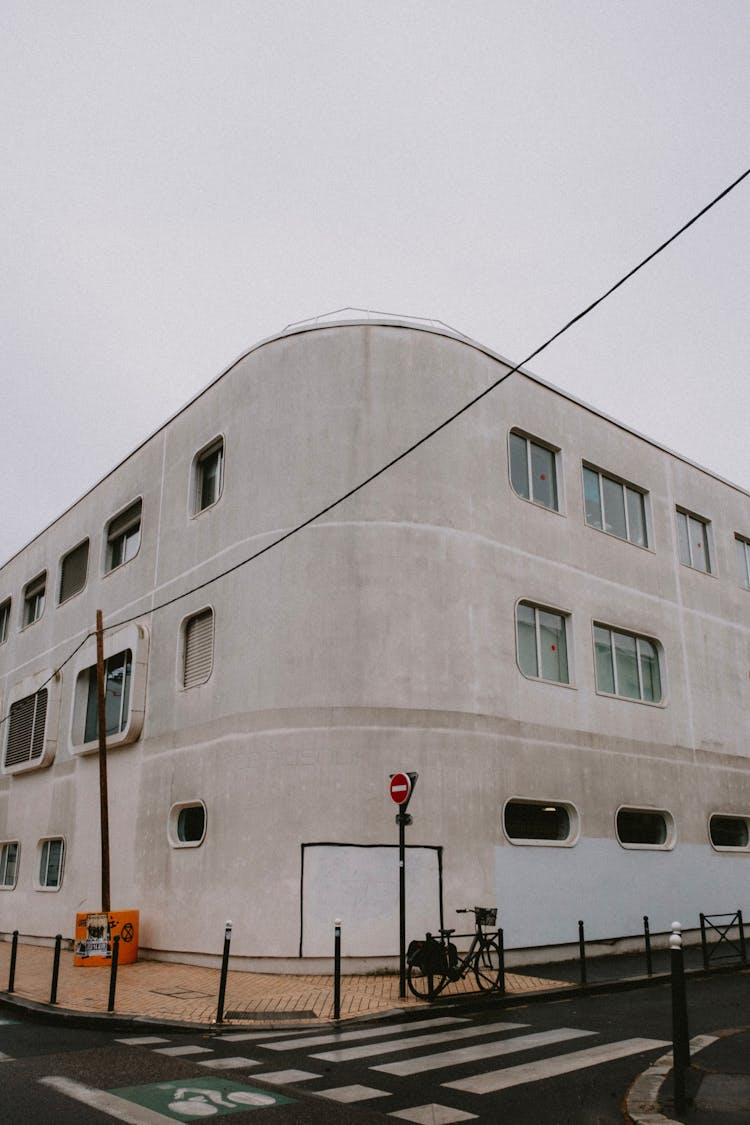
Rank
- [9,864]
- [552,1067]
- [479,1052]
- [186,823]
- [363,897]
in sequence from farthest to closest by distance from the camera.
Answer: [9,864]
[186,823]
[363,897]
[479,1052]
[552,1067]

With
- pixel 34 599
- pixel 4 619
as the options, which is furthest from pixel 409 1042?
pixel 4 619

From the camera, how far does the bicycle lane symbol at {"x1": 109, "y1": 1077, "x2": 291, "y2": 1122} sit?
6.40 metres

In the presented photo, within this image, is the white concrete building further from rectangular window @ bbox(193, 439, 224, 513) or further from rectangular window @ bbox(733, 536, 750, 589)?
rectangular window @ bbox(733, 536, 750, 589)

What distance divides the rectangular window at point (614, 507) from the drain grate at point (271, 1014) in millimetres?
13130

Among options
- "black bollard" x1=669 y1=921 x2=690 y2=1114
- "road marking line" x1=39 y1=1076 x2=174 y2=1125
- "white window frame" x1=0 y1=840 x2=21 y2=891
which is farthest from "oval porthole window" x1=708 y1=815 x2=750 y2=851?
"white window frame" x1=0 y1=840 x2=21 y2=891

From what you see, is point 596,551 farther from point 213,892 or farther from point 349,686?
point 213,892

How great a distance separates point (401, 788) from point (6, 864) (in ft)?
61.5

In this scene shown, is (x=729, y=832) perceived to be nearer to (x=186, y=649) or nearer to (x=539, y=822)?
(x=539, y=822)

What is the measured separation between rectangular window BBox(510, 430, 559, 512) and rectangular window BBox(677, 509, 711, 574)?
202 inches

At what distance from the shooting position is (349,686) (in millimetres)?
15570

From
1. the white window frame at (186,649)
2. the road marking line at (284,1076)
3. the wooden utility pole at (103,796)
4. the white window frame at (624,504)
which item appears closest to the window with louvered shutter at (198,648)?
the white window frame at (186,649)

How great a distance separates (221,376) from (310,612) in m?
6.64

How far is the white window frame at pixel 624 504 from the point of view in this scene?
2111cm

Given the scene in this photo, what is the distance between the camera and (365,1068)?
7.88 metres
